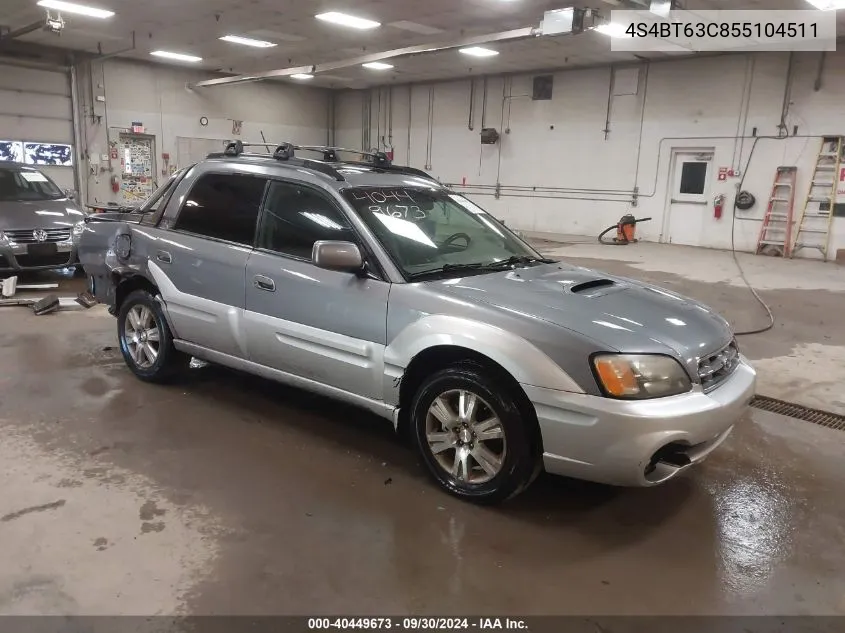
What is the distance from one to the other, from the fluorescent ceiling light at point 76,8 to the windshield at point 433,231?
1004 cm

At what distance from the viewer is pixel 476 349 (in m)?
2.78

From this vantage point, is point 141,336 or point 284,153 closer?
point 284,153

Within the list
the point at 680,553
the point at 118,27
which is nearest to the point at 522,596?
the point at 680,553

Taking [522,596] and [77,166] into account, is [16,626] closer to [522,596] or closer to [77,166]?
[522,596]

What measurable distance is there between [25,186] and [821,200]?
1379cm

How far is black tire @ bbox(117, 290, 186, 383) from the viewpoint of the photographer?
4.27 m

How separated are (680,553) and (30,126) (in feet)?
52.1

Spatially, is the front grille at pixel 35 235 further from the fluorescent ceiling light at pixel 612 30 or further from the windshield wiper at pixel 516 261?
the fluorescent ceiling light at pixel 612 30

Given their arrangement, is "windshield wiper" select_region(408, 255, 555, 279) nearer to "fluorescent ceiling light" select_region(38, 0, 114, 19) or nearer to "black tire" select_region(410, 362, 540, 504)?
"black tire" select_region(410, 362, 540, 504)

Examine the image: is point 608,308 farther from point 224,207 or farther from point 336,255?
point 224,207

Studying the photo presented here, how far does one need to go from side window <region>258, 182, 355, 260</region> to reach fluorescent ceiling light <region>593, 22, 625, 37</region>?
8711 mm

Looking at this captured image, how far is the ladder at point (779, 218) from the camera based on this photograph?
12641mm

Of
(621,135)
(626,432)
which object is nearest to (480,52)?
(621,135)

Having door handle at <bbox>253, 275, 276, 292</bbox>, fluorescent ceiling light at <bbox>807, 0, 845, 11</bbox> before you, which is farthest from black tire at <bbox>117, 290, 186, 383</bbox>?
fluorescent ceiling light at <bbox>807, 0, 845, 11</bbox>
